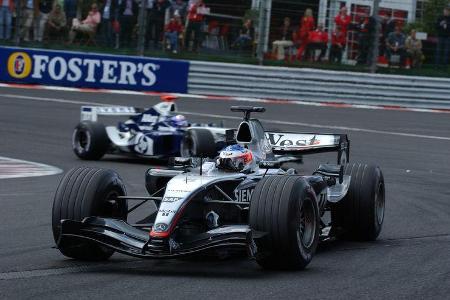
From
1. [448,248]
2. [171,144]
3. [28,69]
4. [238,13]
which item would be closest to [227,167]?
[448,248]

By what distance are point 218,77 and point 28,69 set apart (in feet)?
14.9

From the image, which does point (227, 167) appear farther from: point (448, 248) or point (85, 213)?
point (448, 248)

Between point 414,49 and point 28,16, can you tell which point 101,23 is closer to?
point 28,16

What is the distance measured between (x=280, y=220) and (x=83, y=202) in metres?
1.43

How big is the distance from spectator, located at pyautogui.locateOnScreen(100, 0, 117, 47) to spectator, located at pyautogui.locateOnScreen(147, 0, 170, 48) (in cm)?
85

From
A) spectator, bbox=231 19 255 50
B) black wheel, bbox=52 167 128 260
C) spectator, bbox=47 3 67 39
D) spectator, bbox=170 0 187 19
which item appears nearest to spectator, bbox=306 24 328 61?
spectator, bbox=231 19 255 50

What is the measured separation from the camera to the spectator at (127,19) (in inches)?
993

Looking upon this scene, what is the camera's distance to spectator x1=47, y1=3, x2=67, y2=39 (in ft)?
81.5

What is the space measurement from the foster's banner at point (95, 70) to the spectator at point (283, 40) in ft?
7.01

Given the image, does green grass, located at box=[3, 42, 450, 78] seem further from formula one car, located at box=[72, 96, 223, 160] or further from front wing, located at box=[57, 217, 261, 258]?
front wing, located at box=[57, 217, 261, 258]

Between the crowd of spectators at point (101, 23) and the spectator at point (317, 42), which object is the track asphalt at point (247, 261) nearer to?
the spectator at point (317, 42)

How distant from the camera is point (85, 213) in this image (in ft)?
24.9

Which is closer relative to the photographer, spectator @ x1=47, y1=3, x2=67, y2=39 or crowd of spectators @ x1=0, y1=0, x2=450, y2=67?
crowd of spectators @ x1=0, y1=0, x2=450, y2=67

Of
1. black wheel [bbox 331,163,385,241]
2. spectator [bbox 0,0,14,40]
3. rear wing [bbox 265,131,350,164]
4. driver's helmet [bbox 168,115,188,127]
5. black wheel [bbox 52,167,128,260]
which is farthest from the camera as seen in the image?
spectator [bbox 0,0,14,40]
